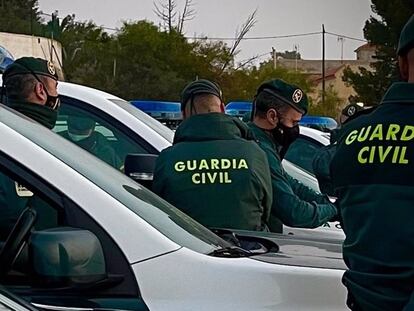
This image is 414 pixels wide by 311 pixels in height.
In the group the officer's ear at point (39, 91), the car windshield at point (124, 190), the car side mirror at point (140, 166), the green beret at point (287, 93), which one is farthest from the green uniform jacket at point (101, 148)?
the car windshield at point (124, 190)

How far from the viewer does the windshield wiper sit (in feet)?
8.65

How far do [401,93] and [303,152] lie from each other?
4.97 m

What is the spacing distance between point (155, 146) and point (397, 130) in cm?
298

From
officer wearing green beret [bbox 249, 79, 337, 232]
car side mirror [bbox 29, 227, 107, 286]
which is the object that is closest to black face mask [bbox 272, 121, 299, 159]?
officer wearing green beret [bbox 249, 79, 337, 232]

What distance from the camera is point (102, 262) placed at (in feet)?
7.80

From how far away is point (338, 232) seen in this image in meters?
5.53

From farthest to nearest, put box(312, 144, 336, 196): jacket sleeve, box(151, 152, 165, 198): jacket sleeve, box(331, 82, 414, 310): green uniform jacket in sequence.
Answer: box(312, 144, 336, 196): jacket sleeve, box(151, 152, 165, 198): jacket sleeve, box(331, 82, 414, 310): green uniform jacket

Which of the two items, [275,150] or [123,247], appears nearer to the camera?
[123,247]

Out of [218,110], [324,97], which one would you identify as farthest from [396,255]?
[324,97]

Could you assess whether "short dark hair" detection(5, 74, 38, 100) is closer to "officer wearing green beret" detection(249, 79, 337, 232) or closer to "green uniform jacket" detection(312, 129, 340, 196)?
"officer wearing green beret" detection(249, 79, 337, 232)

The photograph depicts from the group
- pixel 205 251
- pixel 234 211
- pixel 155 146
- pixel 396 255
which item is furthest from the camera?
pixel 155 146

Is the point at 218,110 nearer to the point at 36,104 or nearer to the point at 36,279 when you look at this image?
the point at 36,104

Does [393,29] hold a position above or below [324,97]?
above

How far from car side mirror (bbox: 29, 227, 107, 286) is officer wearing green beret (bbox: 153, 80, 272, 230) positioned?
1.34 m
